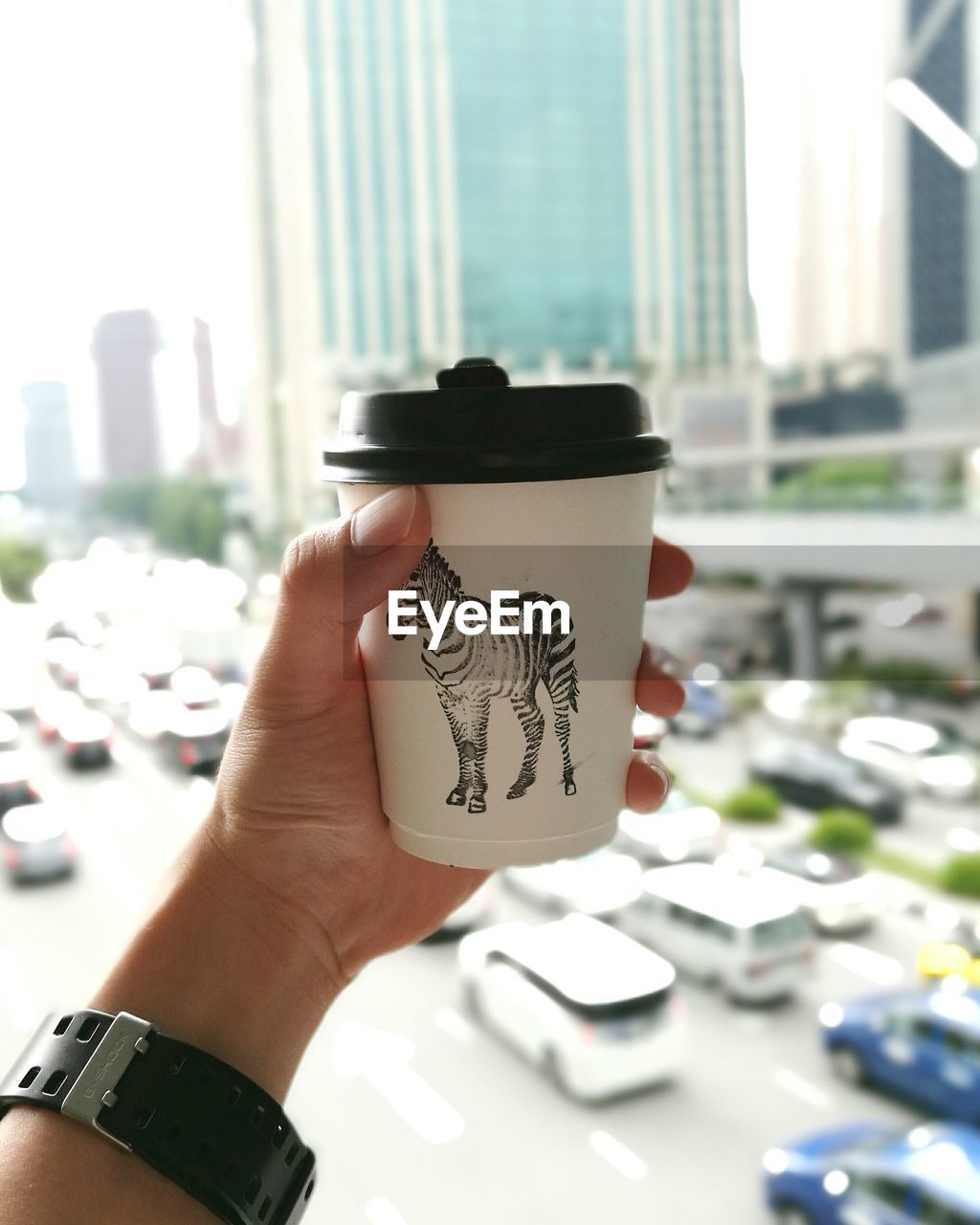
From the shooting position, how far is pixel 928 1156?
5.39 ft

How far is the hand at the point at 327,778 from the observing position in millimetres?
489

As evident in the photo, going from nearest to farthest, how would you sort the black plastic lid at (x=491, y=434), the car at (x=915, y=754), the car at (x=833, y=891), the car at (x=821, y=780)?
the black plastic lid at (x=491, y=434) < the car at (x=833, y=891) < the car at (x=821, y=780) < the car at (x=915, y=754)

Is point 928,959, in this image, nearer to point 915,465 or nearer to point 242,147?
point 915,465

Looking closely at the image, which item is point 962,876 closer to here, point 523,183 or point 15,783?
point 15,783

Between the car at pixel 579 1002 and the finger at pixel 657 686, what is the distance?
3.98ft

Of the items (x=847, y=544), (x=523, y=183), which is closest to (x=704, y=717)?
(x=847, y=544)

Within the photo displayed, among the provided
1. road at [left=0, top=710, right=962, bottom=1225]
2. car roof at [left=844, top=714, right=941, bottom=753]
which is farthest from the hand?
car roof at [left=844, top=714, right=941, bottom=753]

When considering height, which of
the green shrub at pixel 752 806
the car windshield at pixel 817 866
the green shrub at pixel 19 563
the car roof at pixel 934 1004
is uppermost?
the green shrub at pixel 19 563

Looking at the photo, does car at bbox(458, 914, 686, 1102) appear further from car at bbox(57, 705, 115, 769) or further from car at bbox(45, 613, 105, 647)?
car at bbox(45, 613, 105, 647)

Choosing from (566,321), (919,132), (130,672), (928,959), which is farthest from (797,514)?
(919,132)

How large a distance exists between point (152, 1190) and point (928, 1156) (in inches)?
60.1

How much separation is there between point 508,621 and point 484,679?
29 mm

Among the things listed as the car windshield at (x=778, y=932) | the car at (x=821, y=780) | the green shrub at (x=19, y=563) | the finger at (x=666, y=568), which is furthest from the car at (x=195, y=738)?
the car at (x=821, y=780)

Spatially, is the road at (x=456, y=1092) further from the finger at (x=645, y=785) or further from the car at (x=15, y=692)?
the finger at (x=645, y=785)
